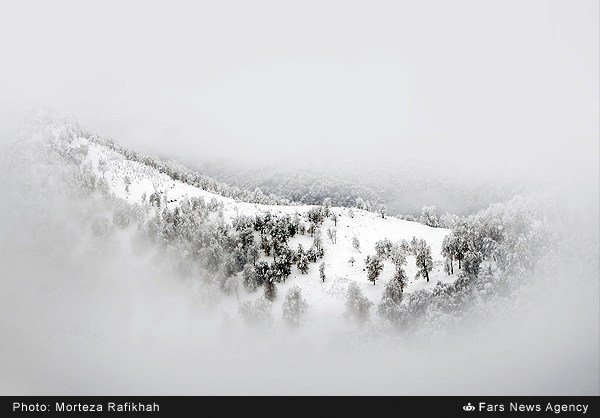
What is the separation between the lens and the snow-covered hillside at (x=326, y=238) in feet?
433

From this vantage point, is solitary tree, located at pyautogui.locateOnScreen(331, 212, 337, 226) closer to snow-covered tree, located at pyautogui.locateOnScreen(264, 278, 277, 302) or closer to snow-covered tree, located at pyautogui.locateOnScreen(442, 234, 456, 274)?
snow-covered tree, located at pyautogui.locateOnScreen(264, 278, 277, 302)

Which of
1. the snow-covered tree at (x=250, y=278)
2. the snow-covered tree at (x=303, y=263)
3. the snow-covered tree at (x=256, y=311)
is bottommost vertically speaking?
the snow-covered tree at (x=256, y=311)

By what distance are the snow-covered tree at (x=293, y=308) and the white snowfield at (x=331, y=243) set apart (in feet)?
8.52

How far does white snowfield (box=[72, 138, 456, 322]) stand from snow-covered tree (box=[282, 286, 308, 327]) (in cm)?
260

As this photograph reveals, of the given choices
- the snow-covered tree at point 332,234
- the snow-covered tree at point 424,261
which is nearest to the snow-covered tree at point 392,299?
the snow-covered tree at point 424,261

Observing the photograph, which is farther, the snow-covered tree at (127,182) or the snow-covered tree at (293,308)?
the snow-covered tree at (127,182)

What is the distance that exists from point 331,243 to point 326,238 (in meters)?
2.97

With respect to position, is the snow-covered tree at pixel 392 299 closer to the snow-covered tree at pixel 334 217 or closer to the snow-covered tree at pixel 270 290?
the snow-covered tree at pixel 270 290

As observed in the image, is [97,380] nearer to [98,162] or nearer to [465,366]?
[98,162]

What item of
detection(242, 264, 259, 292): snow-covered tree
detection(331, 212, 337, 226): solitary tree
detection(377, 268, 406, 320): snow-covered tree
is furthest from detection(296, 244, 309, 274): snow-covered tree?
detection(377, 268, 406, 320): snow-covered tree

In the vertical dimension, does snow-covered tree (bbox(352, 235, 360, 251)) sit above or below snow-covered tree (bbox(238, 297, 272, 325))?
above

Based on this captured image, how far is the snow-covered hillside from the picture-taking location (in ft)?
433
